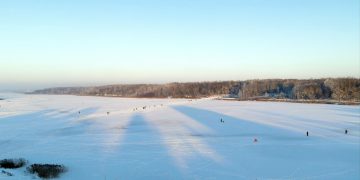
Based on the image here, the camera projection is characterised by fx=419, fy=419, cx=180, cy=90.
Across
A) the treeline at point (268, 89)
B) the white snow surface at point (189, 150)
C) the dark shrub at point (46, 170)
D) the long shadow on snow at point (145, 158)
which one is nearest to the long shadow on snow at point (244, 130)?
the white snow surface at point (189, 150)

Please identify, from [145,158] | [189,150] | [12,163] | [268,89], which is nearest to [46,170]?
[12,163]

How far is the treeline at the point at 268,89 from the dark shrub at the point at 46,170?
2391 inches

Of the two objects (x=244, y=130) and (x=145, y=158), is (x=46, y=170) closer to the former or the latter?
(x=145, y=158)

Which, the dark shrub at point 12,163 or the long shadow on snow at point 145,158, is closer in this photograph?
the long shadow on snow at point 145,158

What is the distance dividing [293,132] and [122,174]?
13687mm

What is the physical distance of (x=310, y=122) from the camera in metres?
29.5

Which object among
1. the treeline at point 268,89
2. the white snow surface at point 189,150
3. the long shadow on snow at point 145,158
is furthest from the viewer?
the treeline at point 268,89

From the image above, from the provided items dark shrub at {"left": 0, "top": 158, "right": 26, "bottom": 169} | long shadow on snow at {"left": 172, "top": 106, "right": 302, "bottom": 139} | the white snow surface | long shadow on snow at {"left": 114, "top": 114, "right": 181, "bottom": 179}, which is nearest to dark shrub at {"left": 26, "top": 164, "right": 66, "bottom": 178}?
the white snow surface

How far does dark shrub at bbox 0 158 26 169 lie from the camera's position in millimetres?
14125

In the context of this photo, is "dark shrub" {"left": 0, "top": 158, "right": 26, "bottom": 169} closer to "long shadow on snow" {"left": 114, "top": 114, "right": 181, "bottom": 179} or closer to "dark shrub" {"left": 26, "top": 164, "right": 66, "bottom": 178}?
"dark shrub" {"left": 26, "top": 164, "right": 66, "bottom": 178}

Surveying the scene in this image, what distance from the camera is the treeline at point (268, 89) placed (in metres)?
75.9

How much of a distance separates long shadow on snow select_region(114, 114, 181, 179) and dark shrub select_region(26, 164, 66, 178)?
6.38 ft

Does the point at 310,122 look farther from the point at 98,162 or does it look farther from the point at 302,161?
the point at 98,162

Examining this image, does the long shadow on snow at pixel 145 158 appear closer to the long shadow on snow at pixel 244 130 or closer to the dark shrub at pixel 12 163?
the dark shrub at pixel 12 163
